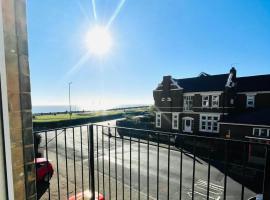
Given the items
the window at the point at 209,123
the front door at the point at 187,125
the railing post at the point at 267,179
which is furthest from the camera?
the front door at the point at 187,125

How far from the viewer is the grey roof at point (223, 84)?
17952 millimetres

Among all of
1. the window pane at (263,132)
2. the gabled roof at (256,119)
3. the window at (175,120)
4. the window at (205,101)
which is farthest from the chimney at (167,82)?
the window pane at (263,132)

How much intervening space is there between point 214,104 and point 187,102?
313cm

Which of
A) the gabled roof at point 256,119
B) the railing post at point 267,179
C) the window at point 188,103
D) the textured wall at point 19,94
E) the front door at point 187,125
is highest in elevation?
the textured wall at point 19,94

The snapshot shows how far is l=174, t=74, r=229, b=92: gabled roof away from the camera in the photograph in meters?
18.7

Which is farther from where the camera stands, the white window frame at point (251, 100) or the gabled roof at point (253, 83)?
the white window frame at point (251, 100)

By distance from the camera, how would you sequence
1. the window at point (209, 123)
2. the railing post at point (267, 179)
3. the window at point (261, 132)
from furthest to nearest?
the window at point (209, 123) → the window at point (261, 132) → the railing post at point (267, 179)

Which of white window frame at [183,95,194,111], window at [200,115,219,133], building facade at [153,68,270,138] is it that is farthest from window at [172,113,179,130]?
window at [200,115,219,133]

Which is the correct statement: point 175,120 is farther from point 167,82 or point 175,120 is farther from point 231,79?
point 231,79

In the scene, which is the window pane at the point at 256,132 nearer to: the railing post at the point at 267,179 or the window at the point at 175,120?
the window at the point at 175,120

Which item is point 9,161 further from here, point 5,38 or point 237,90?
point 237,90

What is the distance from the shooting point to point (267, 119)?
1321cm

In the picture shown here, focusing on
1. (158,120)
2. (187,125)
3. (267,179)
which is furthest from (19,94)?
(158,120)

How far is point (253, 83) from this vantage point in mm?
18922
